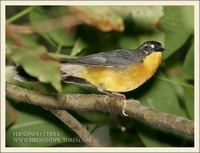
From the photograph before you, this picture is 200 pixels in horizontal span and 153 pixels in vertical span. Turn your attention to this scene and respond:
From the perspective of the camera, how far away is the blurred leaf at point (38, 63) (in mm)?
357

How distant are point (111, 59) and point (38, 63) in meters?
0.40

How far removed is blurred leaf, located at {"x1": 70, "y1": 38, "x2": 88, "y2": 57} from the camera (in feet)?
2.50

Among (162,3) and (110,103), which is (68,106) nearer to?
(110,103)

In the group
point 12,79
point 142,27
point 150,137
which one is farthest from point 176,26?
point 12,79

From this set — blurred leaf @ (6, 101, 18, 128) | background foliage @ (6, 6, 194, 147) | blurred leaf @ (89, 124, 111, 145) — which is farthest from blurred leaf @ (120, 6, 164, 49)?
blurred leaf @ (6, 101, 18, 128)

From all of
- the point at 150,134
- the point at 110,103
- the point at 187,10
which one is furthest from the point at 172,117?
the point at 187,10

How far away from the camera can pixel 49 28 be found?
766 millimetres

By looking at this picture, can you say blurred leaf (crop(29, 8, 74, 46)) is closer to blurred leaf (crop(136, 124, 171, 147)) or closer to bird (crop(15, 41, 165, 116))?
bird (crop(15, 41, 165, 116))

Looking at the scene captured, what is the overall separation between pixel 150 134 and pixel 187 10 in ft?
1.18

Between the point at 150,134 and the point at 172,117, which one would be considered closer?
the point at 172,117

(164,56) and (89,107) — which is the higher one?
(164,56)

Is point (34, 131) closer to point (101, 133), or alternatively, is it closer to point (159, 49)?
point (101, 133)

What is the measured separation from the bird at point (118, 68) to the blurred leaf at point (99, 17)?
0.13 m

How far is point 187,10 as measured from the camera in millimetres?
817
